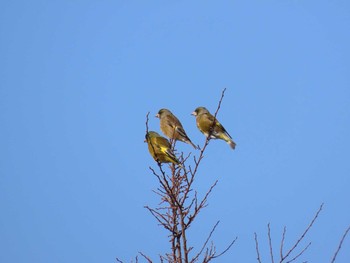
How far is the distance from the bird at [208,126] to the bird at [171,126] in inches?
12.9

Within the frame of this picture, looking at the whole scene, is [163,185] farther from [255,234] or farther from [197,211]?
[255,234]

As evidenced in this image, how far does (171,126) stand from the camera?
9359 millimetres

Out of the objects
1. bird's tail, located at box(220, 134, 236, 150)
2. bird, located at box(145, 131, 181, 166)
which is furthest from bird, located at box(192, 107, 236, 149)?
bird, located at box(145, 131, 181, 166)

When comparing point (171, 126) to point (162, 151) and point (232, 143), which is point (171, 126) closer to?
point (232, 143)

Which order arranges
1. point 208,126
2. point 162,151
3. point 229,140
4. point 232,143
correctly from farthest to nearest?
1. point 232,143
2. point 229,140
3. point 208,126
4. point 162,151

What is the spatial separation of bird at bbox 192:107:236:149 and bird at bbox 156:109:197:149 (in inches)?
12.9

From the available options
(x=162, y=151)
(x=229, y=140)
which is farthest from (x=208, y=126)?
(x=162, y=151)

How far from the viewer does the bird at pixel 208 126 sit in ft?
30.3

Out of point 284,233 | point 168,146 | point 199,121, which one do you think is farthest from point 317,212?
point 199,121

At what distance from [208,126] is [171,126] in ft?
2.09

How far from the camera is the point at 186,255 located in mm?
4270

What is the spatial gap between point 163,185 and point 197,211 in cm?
39

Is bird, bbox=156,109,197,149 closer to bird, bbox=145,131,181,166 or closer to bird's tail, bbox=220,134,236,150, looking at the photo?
bird's tail, bbox=220,134,236,150

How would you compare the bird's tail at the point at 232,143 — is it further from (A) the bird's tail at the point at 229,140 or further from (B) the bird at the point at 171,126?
(B) the bird at the point at 171,126
